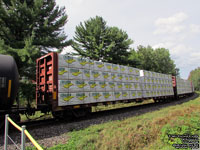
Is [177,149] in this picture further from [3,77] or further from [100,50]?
[100,50]

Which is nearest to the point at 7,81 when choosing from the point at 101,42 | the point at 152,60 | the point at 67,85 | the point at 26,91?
the point at 67,85

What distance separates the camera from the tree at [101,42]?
82.3ft

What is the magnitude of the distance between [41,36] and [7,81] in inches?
471

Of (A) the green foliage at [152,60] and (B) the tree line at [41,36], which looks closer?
(B) the tree line at [41,36]

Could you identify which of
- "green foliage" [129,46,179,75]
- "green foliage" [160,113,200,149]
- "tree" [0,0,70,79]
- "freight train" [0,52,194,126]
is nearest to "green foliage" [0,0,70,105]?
"tree" [0,0,70,79]

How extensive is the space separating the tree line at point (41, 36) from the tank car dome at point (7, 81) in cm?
775

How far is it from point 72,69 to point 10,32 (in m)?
10.8

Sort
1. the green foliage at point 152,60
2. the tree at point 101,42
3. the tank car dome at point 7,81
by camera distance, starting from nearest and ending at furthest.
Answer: the tank car dome at point 7,81 < the tree at point 101,42 < the green foliage at point 152,60

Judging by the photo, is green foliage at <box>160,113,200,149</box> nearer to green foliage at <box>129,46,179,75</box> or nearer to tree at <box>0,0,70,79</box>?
tree at <box>0,0,70,79</box>

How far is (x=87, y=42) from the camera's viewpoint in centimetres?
2638

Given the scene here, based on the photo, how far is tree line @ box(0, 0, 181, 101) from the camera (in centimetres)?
1407

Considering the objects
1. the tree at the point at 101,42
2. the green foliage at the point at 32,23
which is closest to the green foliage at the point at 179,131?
the green foliage at the point at 32,23

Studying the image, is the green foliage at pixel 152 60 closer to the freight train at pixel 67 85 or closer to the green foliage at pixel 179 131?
the freight train at pixel 67 85

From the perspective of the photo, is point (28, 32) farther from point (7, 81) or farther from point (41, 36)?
point (7, 81)
